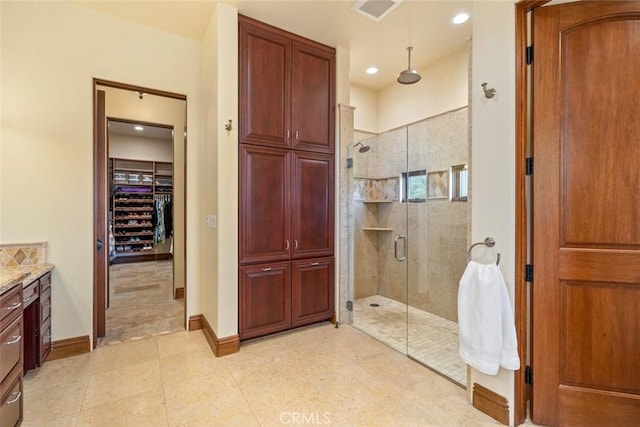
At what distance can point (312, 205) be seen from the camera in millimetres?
3141

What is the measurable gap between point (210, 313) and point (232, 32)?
2630 millimetres

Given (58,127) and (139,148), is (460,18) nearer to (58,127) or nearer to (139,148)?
(58,127)

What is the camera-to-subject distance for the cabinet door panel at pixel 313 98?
301 cm

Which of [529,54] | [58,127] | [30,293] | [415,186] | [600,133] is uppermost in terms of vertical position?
[529,54]

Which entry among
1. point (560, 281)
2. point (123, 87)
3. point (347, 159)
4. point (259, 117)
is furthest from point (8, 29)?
point (560, 281)

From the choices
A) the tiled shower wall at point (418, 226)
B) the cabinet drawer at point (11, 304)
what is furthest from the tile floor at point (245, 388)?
the tiled shower wall at point (418, 226)

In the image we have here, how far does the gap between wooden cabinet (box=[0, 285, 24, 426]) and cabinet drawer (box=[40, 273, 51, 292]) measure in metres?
0.71

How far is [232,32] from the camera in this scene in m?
2.60

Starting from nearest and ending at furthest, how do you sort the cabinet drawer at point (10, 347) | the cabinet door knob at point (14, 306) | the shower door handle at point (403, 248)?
the cabinet drawer at point (10, 347) → the cabinet door knob at point (14, 306) → the shower door handle at point (403, 248)

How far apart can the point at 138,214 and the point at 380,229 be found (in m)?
6.21

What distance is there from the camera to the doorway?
2934mm

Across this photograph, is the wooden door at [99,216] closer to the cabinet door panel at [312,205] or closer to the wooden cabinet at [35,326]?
the wooden cabinet at [35,326]

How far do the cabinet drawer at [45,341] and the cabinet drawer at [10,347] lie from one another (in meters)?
0.78

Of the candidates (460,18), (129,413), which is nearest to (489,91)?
(460,18)
